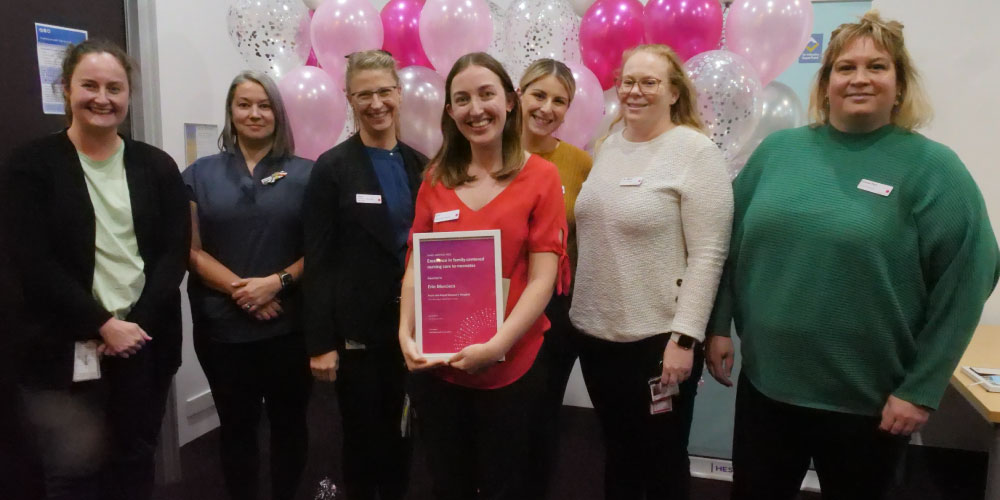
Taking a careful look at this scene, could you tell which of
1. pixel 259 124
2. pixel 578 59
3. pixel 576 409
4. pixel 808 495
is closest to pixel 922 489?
pixel 808 495

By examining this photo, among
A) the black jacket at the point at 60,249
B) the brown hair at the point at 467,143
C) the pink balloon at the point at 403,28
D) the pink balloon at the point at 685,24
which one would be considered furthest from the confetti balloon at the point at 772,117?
the black jacket at the point at 60,249

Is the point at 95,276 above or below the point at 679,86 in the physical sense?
below

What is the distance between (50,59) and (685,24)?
8.15ft

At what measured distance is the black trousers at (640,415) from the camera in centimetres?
165

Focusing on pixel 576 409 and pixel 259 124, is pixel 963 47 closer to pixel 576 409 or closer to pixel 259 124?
pixel 576 409

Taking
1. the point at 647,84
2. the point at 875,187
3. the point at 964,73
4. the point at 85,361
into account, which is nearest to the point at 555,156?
the point at 647,84

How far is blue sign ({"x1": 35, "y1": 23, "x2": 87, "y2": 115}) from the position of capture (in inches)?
88.8

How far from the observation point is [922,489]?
2.83 metres

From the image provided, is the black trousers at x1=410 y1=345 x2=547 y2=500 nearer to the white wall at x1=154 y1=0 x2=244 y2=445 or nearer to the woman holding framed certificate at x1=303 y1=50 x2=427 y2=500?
the woman holding framed certificate at x1=303 y1=50 x2=427 y2=500

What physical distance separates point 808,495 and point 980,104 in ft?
6.98

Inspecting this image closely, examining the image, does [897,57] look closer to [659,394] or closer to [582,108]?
[659,394]

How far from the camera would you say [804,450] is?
1534 millimetres

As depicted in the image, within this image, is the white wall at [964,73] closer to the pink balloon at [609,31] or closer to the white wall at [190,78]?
the pink balloon at [609,31]

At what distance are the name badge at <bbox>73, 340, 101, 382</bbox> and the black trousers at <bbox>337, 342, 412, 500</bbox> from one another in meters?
0.70
